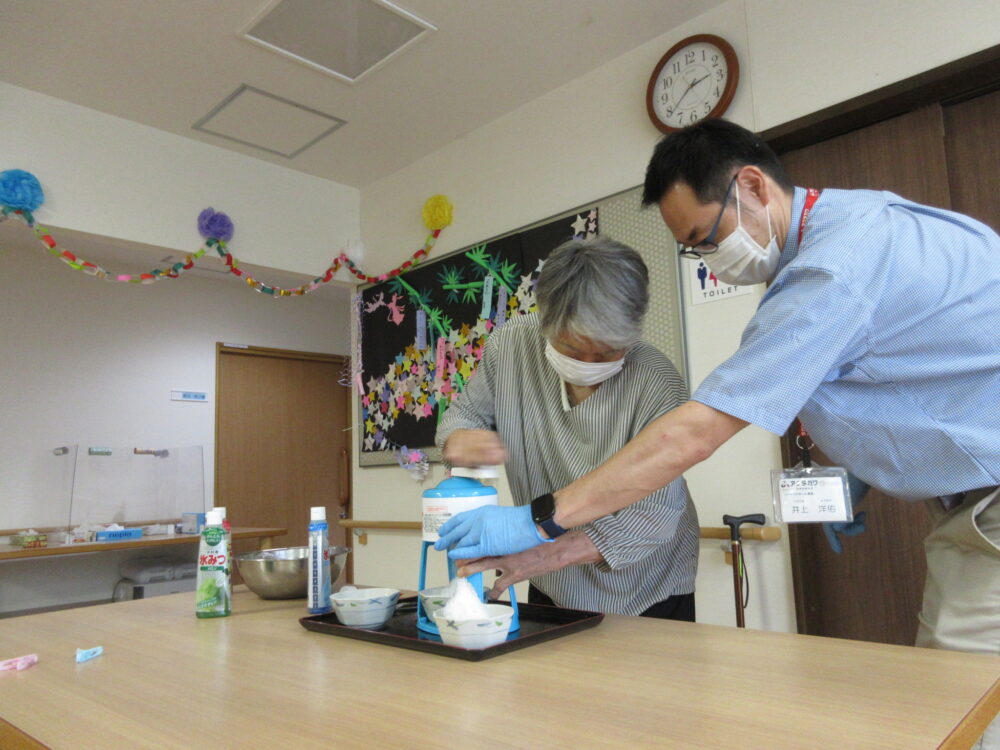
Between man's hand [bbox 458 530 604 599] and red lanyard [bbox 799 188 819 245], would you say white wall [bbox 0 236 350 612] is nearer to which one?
man's hand [bbox 458 530 604 599]

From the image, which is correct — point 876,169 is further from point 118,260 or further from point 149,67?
point 118,260

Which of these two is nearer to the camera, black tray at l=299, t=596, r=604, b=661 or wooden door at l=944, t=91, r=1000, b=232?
black tray at l=299, t=596, r=604, b=661

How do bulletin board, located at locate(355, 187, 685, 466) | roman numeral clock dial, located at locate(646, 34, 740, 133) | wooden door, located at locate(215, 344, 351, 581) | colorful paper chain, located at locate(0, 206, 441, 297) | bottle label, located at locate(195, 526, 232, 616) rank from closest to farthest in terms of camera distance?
bottle label, located at locate(195, 526, 232, 616)
roman numeral clock dial, located at locate(646, 34, 740, 133)
bulletin board, located at locate(355, 187, 685, 466)
colorful paper chain, located at locate(0, 206, 441, 297)
wooden door, located at locate(215, 344, 351, 581)

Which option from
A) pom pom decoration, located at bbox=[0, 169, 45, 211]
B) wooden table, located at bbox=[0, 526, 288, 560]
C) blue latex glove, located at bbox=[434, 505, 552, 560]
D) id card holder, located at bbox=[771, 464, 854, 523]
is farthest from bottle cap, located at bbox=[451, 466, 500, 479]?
wooden table, located at bbox=[0, 526, 288, 560]

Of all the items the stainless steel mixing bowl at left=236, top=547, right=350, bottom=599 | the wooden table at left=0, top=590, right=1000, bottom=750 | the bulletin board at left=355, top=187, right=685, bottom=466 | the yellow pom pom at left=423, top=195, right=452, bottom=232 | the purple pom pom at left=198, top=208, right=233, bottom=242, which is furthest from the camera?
the yellow pom pom at left=423, top=195, right=452, bottom=232

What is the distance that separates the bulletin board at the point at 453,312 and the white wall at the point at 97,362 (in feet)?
6.42

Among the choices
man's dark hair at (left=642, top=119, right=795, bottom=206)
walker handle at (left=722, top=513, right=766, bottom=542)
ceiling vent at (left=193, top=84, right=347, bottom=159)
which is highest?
ceiling vent at (left=193, top=84, right=347, bottom=159)

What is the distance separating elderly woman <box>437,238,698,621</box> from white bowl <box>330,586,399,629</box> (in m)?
0.18

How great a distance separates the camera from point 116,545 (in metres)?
3.98

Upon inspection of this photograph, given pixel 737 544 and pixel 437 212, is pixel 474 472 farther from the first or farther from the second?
pixel 437 212

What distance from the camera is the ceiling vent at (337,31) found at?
246cm

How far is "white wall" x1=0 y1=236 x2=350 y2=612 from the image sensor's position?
4.45 m

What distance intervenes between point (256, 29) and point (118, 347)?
3097 millimetres

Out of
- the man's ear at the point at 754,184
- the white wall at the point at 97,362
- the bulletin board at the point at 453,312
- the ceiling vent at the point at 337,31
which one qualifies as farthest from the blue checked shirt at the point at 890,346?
the white wall at the point at 97,362
